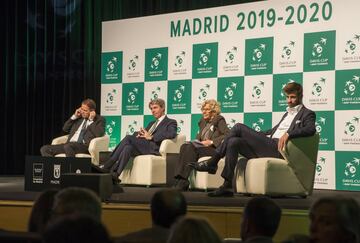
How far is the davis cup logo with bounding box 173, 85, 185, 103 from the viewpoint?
734 cm

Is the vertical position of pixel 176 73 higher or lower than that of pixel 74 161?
higher

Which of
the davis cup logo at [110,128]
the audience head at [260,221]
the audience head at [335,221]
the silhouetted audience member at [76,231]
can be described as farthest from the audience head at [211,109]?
the silhouetted audience member at [76,231]

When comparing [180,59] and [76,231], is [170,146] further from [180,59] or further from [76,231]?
[76,231]

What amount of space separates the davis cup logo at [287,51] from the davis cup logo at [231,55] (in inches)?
23.0

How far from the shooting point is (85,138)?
7016 mm

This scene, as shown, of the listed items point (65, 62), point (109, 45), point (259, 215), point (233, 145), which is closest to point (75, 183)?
point (233, 145)

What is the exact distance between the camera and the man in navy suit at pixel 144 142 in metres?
6.49

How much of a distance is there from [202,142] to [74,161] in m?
1.25

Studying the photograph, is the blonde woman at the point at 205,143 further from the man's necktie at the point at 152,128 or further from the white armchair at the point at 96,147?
the white armchair at the point at 96,147

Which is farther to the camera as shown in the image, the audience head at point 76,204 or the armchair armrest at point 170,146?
the armchair armrest at point 170,146

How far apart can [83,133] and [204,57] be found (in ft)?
5.13

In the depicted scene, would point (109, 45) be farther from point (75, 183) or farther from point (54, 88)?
point (75, 183)

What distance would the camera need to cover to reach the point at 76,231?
127cm

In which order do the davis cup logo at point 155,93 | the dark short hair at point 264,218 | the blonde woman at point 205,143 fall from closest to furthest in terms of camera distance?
the dark short hair at point 264,218, the blonde woman at point 205,143, the davis cup logo at point 155,93
